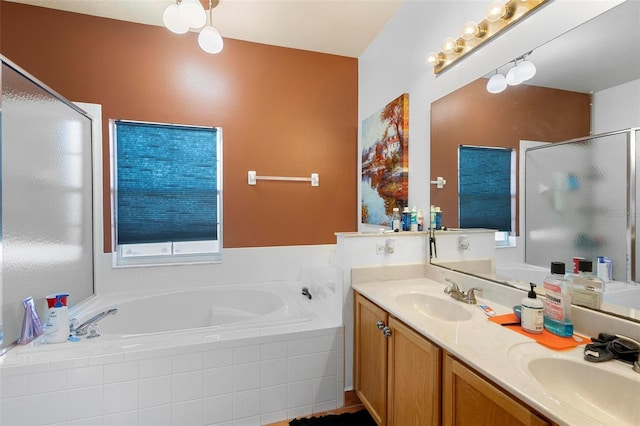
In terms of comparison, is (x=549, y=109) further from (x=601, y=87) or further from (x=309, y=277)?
(x=309, y=277)

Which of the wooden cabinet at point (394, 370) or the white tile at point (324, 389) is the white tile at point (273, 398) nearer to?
the white tile at point (324, 389)

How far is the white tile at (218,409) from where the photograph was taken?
1613 mm

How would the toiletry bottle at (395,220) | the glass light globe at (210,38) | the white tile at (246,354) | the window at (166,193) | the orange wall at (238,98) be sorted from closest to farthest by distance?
the white tile at (246,354) → the glass light globe at (210,38) → the toiletry bottle at (395,220) → the orange wall at (238,98) → the window at (166,193)

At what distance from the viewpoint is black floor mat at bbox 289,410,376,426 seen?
5.64ft


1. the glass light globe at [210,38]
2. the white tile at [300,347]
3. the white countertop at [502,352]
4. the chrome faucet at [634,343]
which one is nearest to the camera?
the white countertop at [502,352]

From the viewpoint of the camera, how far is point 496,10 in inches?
55.0

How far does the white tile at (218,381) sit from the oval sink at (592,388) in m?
1.45

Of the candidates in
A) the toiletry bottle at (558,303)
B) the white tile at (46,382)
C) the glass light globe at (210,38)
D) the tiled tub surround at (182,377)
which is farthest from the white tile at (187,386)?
the glass light globe at (210,38)

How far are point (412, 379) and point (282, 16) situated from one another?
267 centimetres

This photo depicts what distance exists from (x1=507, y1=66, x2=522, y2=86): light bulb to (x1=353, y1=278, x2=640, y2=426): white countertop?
1060 mm

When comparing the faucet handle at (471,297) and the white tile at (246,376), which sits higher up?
the faucet handle at (471,297)

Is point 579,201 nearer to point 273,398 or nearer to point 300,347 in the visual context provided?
point 300,347

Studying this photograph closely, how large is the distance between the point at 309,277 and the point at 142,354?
1346 millimetres

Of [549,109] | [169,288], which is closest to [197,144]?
[169,288]
